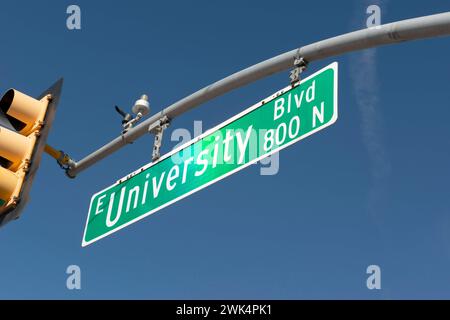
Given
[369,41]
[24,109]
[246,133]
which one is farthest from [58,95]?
[369,41]

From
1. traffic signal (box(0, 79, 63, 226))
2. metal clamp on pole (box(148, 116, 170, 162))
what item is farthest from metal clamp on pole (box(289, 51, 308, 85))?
traffic signal (box(0, 79, 63, 226))

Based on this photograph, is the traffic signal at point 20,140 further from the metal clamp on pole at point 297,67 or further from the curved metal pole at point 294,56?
the metal clamp on pole at point 297,67

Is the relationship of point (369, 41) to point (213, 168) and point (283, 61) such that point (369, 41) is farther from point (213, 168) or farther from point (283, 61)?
point (213, 168)

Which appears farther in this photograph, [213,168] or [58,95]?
[58,95]

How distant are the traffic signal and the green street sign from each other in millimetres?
820

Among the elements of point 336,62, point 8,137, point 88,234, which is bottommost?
point 88,234

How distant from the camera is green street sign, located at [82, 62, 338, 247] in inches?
171

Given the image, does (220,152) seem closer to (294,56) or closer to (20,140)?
(294,56)

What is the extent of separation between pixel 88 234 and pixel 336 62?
2573 mm

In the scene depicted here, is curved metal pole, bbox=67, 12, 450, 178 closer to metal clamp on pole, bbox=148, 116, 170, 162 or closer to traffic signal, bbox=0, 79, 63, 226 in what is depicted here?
metal clamp on pole, bbox=148, 116, 170, 162

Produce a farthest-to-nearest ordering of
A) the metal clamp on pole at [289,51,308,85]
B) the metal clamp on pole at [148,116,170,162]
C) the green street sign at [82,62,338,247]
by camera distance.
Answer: the metal clamp on pole at [148,116,170,162] → the metal clamp on pole at [289,51,308,85] → the green street sign at [82,62,338,247]

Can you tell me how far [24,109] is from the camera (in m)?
5.23

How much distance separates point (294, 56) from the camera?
4801 mm

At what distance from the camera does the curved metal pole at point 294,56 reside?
155 inches
